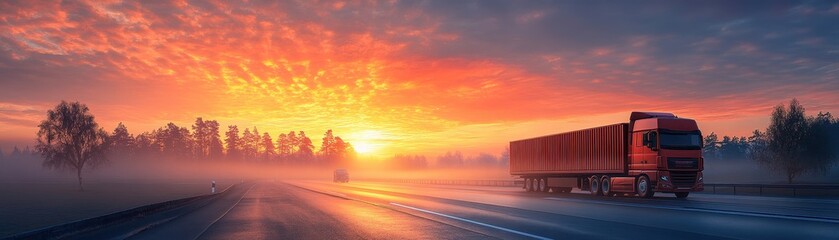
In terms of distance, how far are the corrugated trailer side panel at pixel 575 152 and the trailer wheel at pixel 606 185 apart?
0.58 meters

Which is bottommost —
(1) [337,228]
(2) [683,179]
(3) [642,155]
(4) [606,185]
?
(1) [337,228]

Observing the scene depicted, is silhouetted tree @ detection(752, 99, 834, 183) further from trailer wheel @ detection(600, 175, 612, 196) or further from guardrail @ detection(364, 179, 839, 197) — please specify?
trailer wheel @ detection(600, 175, 612, 196)

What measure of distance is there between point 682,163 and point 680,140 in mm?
1273

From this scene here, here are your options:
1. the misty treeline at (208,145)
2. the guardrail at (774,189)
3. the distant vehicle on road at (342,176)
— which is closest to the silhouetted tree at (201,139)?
the misty treeline at (208,145)

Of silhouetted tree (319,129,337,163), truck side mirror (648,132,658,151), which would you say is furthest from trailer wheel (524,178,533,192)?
silhouetted tree (319,129,337,163)

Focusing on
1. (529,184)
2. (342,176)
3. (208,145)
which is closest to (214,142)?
(208,145)

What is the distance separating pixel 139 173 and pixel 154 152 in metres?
11.4

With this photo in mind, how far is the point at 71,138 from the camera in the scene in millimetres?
79500

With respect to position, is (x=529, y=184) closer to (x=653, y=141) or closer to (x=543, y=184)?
(x=543, y=184)

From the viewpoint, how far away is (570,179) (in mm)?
37688

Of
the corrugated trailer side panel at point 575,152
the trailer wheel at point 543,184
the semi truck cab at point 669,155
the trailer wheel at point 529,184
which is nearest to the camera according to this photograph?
the semi truck cab at point 669,155

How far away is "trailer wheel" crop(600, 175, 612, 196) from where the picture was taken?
3297 cm

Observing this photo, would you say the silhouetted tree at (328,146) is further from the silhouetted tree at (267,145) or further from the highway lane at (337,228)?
the highway lane at (337,228)

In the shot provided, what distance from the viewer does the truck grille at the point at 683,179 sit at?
29.1 metres
